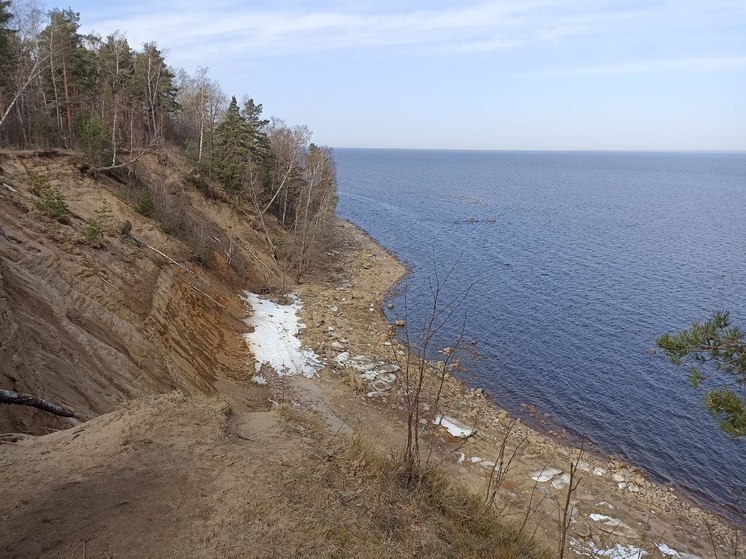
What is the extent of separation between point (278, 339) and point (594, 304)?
2319 cm

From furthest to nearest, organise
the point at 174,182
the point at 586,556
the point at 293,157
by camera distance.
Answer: the point at 293,157
the point at 174,182
the point at 586,556

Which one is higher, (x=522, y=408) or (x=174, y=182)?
(x=174, y=182)

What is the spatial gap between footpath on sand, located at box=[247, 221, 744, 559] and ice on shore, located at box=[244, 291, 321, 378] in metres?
0.06

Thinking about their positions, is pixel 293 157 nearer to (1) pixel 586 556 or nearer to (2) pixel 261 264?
(2) pixel 261 264

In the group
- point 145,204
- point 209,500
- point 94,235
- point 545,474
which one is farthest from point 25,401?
point 145,204

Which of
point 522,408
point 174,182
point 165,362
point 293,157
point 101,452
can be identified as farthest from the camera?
point 293,157

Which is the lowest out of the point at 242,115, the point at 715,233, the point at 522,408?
the point at 522,408

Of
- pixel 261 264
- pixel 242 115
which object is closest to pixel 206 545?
pixel 261 264

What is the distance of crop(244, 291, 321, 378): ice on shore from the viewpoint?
76.9ft

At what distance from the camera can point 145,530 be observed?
6.74 m

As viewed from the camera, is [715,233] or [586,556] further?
[715,233]

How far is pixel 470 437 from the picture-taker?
1997 centimetres

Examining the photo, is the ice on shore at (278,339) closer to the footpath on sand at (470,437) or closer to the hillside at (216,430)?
the footpath on sand at (470,437)

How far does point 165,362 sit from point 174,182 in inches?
800
